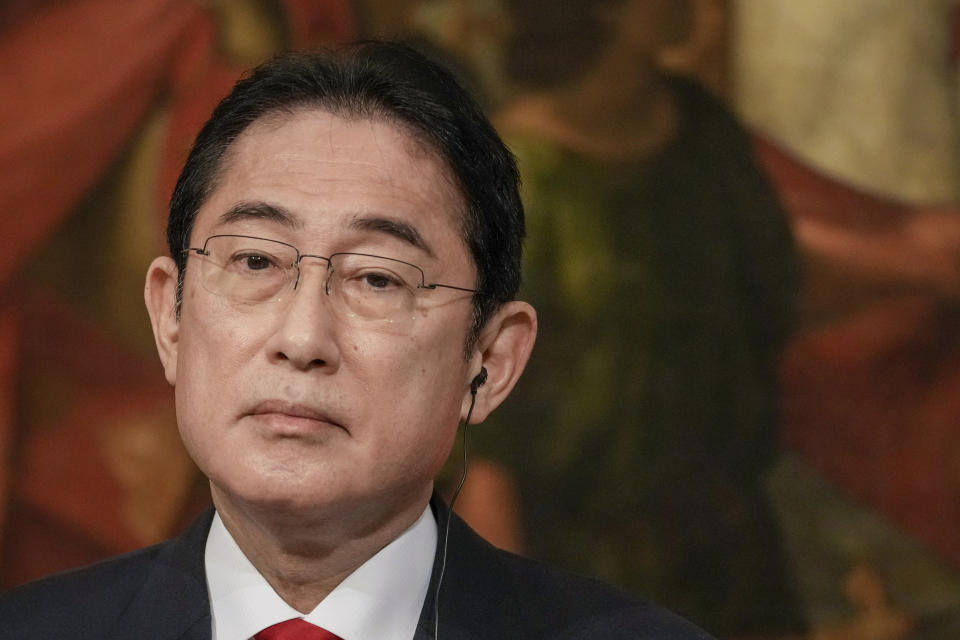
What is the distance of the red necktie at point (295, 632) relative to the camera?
85.3 inches

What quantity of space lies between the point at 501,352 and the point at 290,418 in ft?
1.94

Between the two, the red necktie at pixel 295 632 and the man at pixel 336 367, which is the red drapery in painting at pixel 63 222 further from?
the red necktie at pixel 295 632

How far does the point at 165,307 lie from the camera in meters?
2.43

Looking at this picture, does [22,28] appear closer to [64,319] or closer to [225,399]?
[64,319]

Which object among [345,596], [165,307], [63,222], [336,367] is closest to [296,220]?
[336,367]

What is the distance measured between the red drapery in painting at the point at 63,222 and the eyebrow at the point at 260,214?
2288 millimetres

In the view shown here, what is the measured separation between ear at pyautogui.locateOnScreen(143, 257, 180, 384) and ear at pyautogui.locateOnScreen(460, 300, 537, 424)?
599 millimetres

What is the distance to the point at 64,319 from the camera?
14.3 ft

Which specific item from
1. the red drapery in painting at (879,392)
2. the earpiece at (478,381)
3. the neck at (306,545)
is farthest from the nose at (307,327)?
the red drapery in painting at (879,392)

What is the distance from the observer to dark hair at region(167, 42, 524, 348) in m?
2.31

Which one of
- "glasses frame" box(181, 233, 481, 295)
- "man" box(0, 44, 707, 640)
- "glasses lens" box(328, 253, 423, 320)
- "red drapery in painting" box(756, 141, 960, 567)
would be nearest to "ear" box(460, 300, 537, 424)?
"man" box(0, 44, 707, 640)

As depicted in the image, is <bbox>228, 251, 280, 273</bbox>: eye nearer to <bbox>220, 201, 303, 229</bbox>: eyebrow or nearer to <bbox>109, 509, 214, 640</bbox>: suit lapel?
<bbox>220, 201, 303, 229</bbox>: eyebrow

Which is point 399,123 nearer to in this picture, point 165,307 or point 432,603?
point 165,307

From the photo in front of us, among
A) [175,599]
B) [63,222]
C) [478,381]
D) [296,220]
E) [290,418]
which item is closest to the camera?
[290,418]
